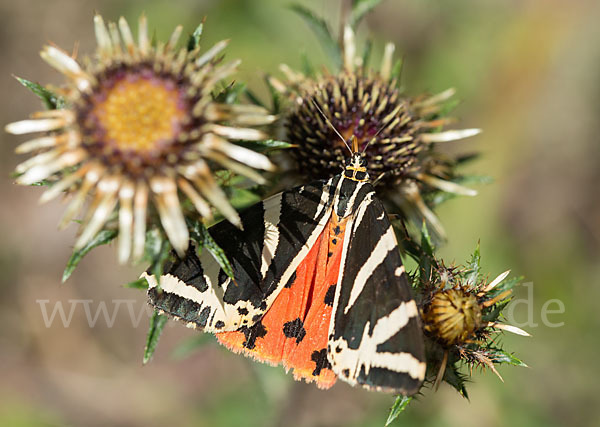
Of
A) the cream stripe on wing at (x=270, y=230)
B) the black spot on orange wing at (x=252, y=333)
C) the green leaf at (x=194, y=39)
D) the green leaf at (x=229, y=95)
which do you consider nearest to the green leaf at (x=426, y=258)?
the cream stripe on wing at (x=270, y=230)

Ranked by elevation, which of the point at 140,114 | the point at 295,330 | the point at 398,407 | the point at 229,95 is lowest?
the point at 398,407

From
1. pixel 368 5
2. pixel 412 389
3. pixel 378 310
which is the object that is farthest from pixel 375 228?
pixel 368 5

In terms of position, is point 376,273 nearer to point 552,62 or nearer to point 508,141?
point 508,141

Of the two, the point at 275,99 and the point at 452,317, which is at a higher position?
the point at 275,99

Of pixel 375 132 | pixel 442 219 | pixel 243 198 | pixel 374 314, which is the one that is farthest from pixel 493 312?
pixel 442 219

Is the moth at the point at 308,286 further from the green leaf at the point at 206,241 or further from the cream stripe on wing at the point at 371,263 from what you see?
the green leaf at the point at 206,241

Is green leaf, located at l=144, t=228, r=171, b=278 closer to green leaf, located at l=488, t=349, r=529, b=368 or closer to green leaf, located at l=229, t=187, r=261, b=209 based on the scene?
green leaf, located at l=229, t=187, r=261, b=209

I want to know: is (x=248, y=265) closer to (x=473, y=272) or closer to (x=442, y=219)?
(x=473, y=272)
